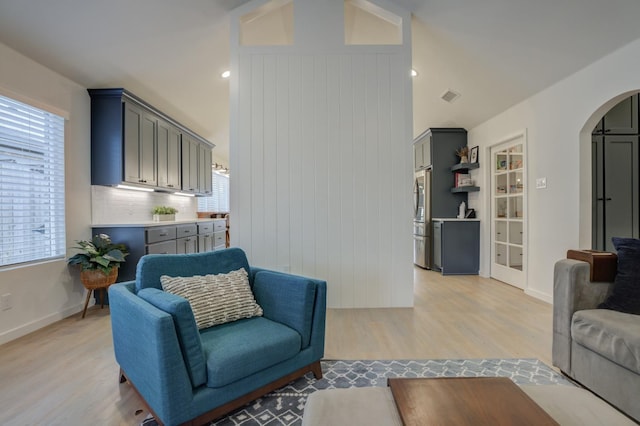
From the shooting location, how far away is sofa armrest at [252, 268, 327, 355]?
182cm

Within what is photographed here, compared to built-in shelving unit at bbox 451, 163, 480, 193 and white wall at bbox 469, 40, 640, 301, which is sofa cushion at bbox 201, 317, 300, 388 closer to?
white wall at bbox 469, 40, 640, 301

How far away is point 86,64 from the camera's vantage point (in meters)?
3.01

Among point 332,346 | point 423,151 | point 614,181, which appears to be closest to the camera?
point 332,346

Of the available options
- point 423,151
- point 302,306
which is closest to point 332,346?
point 302,306

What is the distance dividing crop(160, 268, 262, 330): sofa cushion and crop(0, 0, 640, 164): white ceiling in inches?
97.4

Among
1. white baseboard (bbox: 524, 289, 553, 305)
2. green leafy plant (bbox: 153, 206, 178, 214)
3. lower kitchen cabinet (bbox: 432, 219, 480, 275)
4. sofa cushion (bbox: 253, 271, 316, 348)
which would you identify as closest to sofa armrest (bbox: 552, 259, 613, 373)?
sofa cushion (bbox: 253, 271, 316, 348)

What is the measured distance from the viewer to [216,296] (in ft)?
5.97

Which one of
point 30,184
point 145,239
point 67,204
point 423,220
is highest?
point 30,184

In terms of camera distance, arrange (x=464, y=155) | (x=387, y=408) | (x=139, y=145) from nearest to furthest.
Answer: (x=387, y=408)
(x=139, y=145)
(x=464, y=155)

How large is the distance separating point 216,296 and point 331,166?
189 centimetres

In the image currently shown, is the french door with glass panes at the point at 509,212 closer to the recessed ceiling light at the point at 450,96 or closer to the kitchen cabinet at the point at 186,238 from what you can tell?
the recessed ceiling light at the point at 450,96

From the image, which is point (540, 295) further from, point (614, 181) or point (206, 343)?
point (206, 343)

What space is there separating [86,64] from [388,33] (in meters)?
3.46

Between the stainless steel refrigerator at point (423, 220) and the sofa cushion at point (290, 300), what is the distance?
12.9ft
